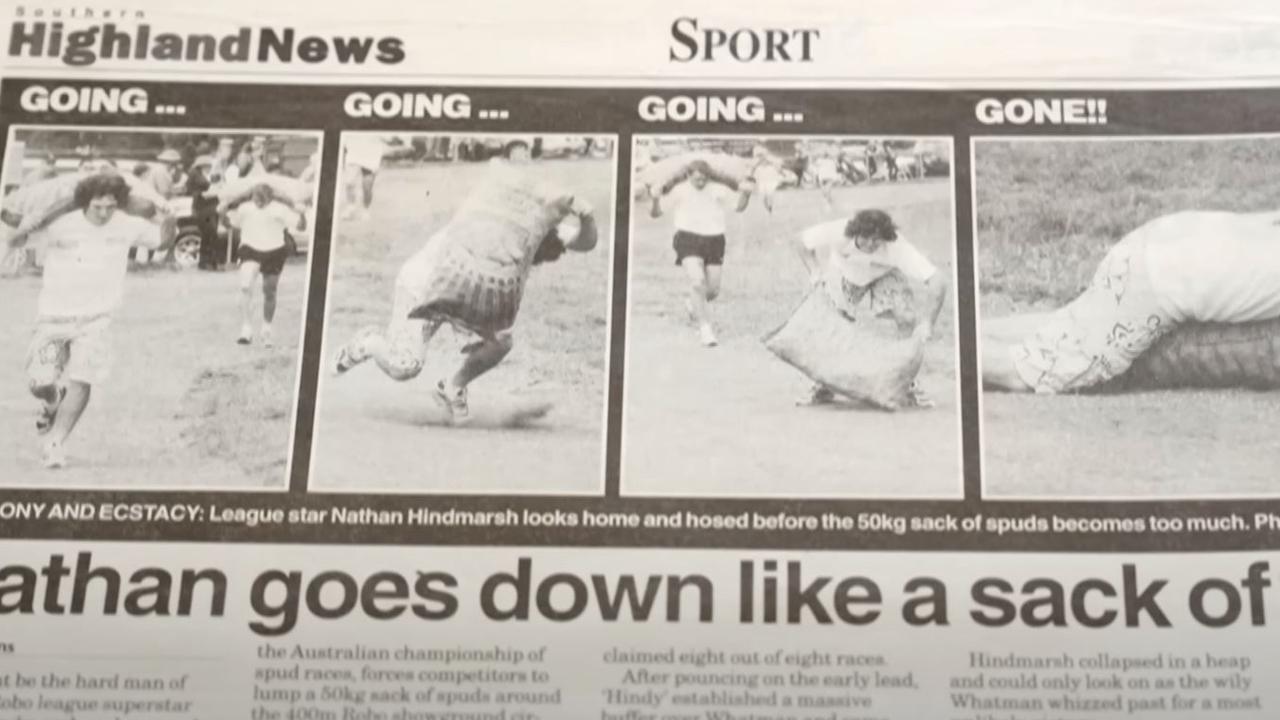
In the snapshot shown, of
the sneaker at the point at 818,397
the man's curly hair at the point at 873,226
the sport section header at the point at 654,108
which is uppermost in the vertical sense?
the sport section header at the point at 654,108

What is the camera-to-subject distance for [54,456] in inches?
28.2

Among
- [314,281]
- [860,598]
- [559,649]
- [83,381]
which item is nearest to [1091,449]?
[860,598]

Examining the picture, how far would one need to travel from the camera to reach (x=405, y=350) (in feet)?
2.41

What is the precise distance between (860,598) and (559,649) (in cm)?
15

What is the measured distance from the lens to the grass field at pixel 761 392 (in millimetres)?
705

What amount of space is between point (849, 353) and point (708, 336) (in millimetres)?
74

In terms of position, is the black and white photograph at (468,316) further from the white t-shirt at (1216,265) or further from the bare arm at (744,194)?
the white t-shirt at (1216,265)

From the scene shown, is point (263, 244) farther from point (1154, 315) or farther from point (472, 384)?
point (1154, 315)

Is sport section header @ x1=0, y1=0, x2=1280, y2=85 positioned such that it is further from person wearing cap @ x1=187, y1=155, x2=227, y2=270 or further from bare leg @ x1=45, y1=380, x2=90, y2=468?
bare leg @ x1=45, y1=380, x2=90, y2=468

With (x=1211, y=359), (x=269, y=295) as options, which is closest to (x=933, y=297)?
(x=1211, y=359)

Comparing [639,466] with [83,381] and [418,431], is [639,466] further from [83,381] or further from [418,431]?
[83,381]

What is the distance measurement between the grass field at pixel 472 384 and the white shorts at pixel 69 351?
118mm

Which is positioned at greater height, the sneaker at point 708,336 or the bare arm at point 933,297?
the bare arm at point 933,297

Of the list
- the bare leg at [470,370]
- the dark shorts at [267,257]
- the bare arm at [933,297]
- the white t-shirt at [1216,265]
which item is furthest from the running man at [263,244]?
the white t-shirt at [1216,265]
